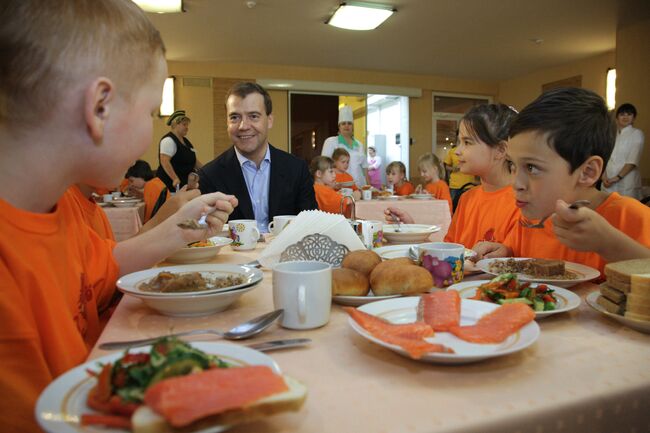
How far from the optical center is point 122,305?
1052mm

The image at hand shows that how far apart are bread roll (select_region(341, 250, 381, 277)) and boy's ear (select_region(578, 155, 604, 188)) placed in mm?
811

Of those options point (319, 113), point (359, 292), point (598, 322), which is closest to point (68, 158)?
point (359, 292)

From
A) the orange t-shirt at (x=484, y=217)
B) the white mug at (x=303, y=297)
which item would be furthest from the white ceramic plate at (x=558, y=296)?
the orange t-shirt at (x=484, y=217)

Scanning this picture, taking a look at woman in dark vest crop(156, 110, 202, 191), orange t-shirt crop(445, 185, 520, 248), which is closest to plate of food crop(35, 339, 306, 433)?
orange t-shirt crop(445, 185, 520, 248)

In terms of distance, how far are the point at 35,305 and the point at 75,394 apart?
0.40 m

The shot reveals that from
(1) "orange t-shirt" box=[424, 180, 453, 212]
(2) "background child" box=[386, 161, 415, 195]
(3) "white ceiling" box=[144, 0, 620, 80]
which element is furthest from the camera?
(2) "background child" box=[386, 161, 415, 195]

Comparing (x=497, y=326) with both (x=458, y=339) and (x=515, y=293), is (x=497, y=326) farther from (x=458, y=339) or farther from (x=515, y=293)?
(x=515, y=293)

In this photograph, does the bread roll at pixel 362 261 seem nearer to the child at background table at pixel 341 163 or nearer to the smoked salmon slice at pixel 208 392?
the smoked salmon slice at pixel 208 392

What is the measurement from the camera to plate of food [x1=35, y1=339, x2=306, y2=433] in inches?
17.7

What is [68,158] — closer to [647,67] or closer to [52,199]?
[52,199]

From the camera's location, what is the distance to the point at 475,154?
7.35ft

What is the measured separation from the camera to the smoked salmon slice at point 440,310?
2.56 feet

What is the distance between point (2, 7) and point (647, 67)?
28.6 feet

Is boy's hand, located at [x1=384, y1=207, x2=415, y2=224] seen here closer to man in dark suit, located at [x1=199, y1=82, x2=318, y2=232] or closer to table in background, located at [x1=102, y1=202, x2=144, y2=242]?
man in dark suit, located at [x1=199, y1=82, x2=318, y2=232]
